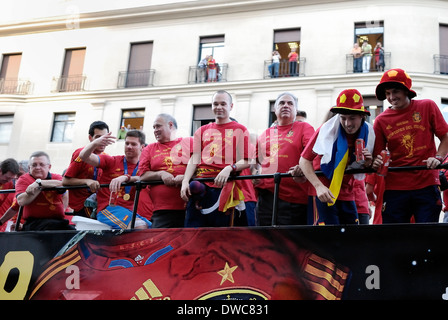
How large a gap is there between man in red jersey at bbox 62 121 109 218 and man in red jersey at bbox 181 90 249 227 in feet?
3.44

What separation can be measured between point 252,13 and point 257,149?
44.4ft

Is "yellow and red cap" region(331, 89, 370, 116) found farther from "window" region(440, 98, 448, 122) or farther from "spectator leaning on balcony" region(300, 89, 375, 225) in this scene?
"window" region(440, 98, 448, 122)

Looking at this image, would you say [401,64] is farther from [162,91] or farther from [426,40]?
[162,91]

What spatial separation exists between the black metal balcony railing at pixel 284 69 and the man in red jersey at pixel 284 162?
38.8 feet

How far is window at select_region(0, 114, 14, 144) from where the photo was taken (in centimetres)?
1906

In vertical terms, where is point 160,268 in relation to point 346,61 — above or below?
below

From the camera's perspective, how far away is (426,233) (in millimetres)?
3381

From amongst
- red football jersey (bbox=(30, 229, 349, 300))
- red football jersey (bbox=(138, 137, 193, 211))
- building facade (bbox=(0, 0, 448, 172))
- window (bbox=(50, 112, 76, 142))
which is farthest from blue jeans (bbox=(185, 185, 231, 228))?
window (bbox=(50, 112, 76, 142))

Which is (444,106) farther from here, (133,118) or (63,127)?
(63,127)

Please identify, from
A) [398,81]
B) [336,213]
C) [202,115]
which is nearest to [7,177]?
[336,213]

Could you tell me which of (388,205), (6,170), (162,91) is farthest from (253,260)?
(162,91)

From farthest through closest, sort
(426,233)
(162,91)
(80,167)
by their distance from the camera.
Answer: (162,91) < (80,167) < (426,233)

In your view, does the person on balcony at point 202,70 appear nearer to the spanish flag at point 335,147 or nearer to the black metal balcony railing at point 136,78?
the black metal balcony railing at point 136,78

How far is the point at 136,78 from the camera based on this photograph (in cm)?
1822
